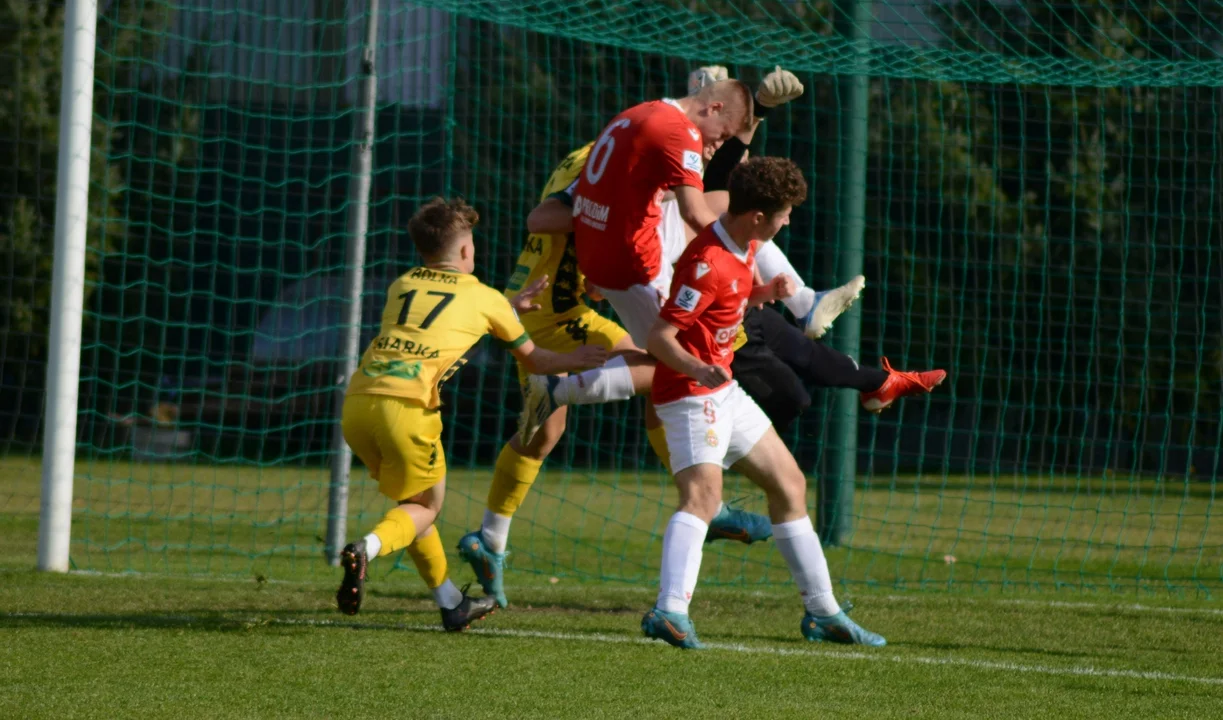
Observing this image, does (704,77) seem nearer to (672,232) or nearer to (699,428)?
(672,232)

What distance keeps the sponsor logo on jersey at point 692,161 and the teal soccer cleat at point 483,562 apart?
6.05 ft

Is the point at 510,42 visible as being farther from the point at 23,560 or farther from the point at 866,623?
the point at 866,623

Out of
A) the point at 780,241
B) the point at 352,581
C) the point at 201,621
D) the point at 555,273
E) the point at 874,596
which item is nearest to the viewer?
the point at 352,581

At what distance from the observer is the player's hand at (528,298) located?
18.0 feet


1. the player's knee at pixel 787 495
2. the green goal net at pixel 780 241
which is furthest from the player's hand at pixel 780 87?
the green goal net at pixel 780 241

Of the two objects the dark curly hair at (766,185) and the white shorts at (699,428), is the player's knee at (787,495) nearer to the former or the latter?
the white shorts at (699,428)

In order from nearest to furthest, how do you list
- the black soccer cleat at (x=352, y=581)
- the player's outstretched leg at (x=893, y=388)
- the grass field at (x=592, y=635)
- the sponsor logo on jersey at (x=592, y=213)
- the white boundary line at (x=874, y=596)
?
the grass field at (x=592, y=635) < the black soccer cleat at (x=352, y=581) < the sponsor logo on jersey at (x=592, y=213) < the player's outstretched leg at (x=893, y=388) < the white boundary line at (x=874, y=596)

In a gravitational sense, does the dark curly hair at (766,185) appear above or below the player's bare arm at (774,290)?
above

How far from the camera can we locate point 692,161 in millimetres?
5207

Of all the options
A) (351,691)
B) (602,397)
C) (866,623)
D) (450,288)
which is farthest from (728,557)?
(351,691)

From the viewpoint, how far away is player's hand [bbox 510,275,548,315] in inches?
216

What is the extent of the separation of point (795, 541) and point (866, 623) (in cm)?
87

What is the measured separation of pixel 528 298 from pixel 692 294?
93cm

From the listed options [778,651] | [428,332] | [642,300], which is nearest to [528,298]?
[642,300]
